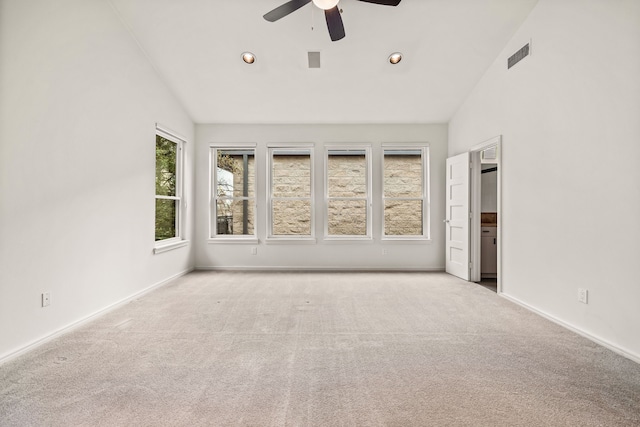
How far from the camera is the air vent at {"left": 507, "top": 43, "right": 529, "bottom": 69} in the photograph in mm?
3547

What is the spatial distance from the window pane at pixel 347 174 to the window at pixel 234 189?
1398mm

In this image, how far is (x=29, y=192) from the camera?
2508mm

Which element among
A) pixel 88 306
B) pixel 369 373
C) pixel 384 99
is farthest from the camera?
pixel 384 99

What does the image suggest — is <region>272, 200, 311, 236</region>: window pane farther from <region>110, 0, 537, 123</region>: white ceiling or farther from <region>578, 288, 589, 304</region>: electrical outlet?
<region>578, 288, 589, 304</region>: electrical outlet

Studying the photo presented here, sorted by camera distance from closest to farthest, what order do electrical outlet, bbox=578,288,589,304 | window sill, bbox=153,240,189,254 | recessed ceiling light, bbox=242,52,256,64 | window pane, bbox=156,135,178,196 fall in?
electrical outlet, bbox=578,288,589,304, recessed ceiling light, bbox=242,52,256,64, window sill, bbox=153,240,189,254, window pane, bbox=156,135,178,196

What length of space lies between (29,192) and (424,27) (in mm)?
4146

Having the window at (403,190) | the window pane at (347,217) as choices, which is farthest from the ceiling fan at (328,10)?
the window pane at (347,217)

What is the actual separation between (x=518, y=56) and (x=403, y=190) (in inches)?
104

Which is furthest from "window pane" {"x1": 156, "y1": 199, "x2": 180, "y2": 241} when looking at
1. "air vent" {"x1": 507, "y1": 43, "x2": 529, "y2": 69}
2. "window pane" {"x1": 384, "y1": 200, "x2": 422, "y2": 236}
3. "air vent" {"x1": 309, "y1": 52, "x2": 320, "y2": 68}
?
"air vent" {"x1": 507, "y1": 43, "x2": 529, "y2": 69}

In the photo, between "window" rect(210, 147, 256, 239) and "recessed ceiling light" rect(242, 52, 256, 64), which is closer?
"recessed ceiling light" rect(242, 52, 256, 64)

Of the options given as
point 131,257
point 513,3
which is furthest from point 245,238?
point 513,3

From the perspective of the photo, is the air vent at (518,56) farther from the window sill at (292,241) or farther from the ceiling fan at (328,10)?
the window sill at (292,241)

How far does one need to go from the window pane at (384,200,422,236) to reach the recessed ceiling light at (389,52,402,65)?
2.38m

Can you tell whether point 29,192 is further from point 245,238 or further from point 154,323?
point 245,238
